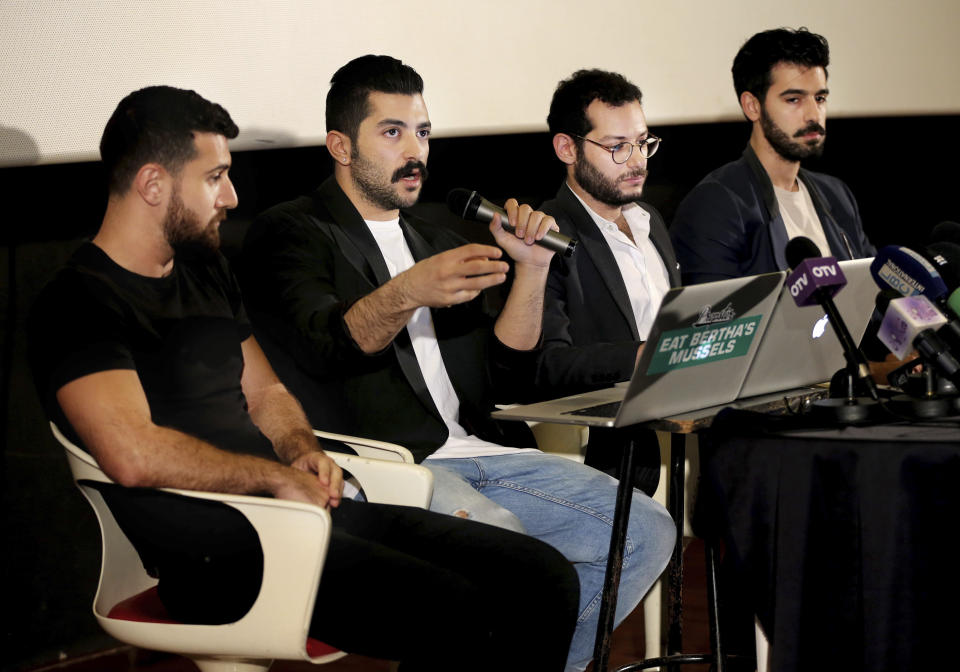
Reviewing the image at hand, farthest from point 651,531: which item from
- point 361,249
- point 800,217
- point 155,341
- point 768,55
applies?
point 768,55

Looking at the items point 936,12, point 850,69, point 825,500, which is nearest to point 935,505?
point 825,500

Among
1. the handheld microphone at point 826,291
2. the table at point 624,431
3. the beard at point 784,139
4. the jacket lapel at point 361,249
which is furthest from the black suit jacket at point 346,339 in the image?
the beard at point 784,139

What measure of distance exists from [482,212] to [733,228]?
1159 mm

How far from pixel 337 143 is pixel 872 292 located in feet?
3.56

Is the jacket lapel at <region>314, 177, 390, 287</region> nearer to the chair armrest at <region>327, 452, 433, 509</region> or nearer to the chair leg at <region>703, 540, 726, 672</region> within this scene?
the chair armrest at <region>327, 452, 433, 509</region>

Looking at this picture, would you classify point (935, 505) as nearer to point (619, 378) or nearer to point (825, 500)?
point (825, 500)

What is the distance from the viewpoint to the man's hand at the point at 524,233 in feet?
6.30

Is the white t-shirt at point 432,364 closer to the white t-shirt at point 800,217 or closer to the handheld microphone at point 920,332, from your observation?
the handheld microphone at point 920,332

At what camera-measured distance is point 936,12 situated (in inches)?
136

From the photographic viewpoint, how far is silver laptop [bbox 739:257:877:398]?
1.76 m

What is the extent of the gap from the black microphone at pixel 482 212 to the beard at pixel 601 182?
68 cm

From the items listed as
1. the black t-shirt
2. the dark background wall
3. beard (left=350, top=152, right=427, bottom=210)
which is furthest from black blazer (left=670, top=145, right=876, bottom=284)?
the black t-shirt

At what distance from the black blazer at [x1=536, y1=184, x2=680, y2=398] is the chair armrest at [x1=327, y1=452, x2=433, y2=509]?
0.51 meters

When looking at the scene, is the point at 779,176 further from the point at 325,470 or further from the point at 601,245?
the point at 325,470
